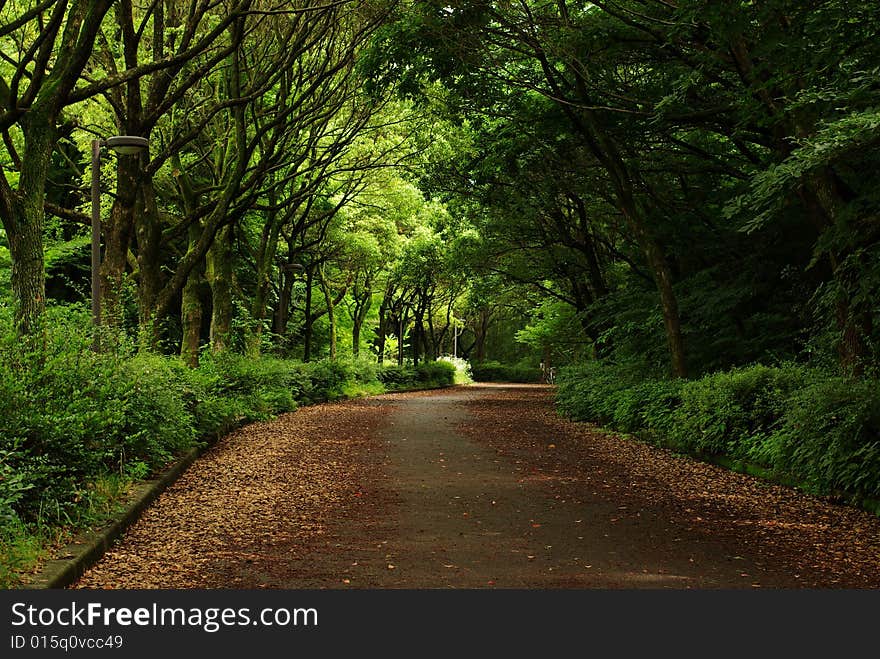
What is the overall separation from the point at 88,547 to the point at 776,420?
921 cm

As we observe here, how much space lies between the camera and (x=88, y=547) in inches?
264

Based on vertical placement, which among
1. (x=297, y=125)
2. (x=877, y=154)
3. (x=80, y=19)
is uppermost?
(x=297, y=125)

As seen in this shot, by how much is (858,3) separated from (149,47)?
14.4 m

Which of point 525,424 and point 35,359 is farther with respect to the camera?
point 525,424

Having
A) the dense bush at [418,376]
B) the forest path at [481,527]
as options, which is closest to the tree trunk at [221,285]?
the forest path at [481,527]

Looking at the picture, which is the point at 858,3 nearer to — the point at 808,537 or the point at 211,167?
the point at 808,537

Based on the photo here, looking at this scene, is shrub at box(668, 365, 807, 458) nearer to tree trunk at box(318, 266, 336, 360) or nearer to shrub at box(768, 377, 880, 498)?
shrub at box(768, 377, 880, 498)

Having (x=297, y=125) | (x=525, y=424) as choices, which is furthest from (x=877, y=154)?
(x=297, y=125)

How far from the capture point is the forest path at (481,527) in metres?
6.54

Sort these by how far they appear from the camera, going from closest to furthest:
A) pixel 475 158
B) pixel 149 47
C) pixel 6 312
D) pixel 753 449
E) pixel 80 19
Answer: pixel 6 312 → pixel 80 19 → pixel 753 449 → pixel 149 47 → pixel 475 158

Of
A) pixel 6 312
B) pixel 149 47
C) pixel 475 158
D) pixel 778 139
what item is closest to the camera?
pixel 6 312

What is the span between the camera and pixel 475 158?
80.8 feet

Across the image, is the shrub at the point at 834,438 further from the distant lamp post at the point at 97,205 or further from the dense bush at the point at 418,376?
the dense bush at the point at 418,376

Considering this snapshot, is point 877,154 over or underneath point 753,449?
over
